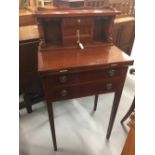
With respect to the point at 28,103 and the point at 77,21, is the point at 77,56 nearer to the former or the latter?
the point at 77,21

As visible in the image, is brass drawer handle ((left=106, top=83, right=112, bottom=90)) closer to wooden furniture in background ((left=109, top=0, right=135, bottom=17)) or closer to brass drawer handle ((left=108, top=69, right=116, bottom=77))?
brass drawer handle ((left=108, top=69, right=116, bottom=77))

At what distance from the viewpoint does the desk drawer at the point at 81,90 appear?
1038 millimetres

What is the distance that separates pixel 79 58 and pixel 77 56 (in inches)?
1.2

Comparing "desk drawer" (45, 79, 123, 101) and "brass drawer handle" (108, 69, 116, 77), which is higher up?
"brass drawer handle" (108, 69, 116, 77)

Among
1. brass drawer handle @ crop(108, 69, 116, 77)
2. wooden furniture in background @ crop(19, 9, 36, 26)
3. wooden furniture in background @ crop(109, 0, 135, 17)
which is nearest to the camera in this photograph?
brass drawer handle @ crop(108, 69, 116, 77)

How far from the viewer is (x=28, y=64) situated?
1531 mm

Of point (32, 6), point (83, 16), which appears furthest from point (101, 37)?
point (32, 6)

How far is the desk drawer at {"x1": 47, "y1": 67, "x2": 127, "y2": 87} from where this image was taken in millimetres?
979

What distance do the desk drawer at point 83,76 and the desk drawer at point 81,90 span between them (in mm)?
39

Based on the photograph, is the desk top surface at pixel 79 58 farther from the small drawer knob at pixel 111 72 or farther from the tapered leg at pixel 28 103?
the tapered leg at pixel 28 103

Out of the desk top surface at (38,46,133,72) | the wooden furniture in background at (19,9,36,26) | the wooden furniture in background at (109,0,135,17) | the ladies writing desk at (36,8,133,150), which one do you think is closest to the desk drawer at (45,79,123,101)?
the ladies writing desk at (36,8,133,150)

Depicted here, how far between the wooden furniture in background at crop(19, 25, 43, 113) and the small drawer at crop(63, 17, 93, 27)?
42cm

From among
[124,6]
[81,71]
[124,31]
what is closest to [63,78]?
[81,71]

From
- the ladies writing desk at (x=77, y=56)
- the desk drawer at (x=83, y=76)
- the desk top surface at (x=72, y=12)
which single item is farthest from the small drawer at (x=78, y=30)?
the desk drawer at (x=83, y=76)
